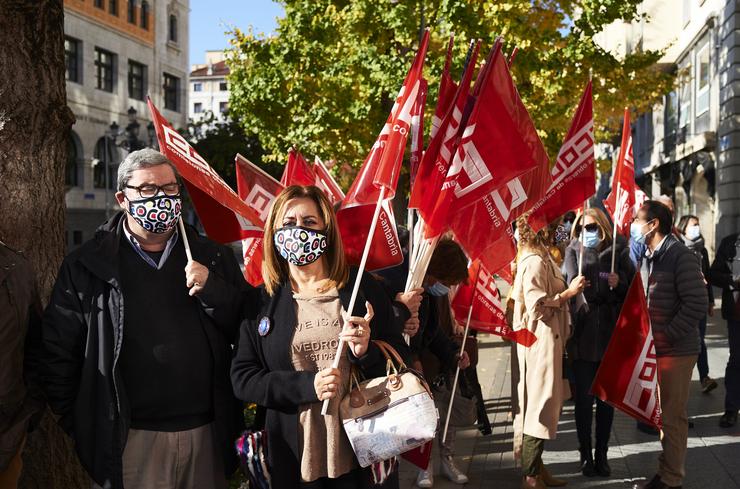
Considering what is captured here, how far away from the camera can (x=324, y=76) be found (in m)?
15.0

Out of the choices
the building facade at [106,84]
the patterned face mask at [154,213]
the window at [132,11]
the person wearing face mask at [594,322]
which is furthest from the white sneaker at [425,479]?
the window at [132,11]

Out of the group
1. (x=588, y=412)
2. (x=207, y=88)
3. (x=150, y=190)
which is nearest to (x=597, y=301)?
(x=588, y=412)

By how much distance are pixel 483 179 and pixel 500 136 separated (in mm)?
A: 243

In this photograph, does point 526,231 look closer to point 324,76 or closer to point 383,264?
point 383,264

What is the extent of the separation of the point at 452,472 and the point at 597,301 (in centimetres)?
187

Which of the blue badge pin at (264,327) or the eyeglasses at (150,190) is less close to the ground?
the eyeglasses at (150,190)

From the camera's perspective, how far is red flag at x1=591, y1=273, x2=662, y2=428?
5926 millimetres

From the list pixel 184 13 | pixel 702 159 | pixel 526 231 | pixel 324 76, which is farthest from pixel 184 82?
pixel 526 231

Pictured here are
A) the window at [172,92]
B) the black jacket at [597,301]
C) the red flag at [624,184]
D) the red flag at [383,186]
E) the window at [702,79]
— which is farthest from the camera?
the window at [172,92]

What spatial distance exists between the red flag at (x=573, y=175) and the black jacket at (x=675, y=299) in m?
0.71

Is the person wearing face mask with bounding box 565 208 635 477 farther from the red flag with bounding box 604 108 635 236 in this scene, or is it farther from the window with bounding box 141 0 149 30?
the window with bounding box 141 0 149 30

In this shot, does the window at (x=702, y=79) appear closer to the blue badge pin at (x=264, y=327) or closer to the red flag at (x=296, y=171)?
the red flag at (x=296, y=171)

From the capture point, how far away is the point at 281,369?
359cm

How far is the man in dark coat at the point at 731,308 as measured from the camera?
25.8ft
